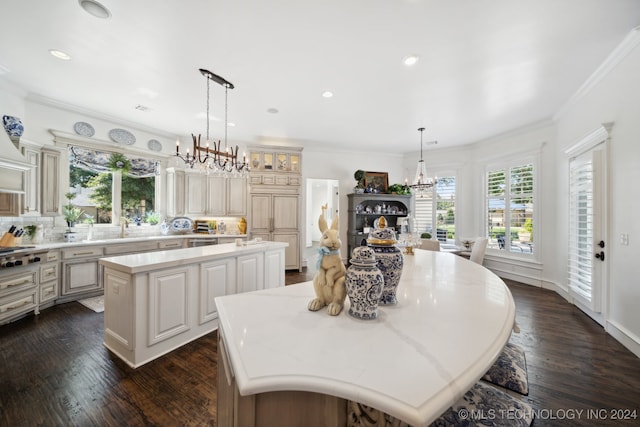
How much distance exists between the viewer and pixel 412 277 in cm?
163

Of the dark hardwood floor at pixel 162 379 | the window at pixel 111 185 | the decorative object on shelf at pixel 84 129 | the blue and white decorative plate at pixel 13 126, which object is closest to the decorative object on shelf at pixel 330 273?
the dark hardwood floor at pixel 162 379

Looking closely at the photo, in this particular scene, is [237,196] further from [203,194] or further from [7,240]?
[7,240]

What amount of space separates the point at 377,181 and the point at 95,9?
17.9ft

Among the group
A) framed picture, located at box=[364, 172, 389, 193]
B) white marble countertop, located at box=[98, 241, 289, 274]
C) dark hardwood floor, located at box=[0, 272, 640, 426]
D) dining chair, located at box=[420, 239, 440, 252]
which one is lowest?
dark hardwood floor, located at box=[0, 272, 640, 426]

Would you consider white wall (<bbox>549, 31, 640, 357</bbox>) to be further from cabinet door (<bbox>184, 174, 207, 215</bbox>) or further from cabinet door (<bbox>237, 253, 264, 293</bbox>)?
cabinet door (<bbox>184, 174, 207, 215</bbox>)

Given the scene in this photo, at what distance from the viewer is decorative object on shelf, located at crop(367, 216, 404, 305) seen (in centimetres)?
108

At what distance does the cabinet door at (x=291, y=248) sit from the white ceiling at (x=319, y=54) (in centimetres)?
255

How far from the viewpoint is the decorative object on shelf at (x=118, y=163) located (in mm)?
4418

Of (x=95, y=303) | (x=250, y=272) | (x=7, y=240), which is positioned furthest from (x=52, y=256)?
(x=250, y=272)

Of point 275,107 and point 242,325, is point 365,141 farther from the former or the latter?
point 242,325

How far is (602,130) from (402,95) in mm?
2288

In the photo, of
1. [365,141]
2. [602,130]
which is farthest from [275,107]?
[602,130]

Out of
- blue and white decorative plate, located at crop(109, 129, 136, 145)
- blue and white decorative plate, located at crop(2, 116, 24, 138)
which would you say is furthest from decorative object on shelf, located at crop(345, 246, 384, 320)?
blue and white decorative plate, located at crop(109, 129, 136, 145)

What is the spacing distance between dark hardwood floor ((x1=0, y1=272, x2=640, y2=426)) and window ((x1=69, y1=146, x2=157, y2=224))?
6.92ft
